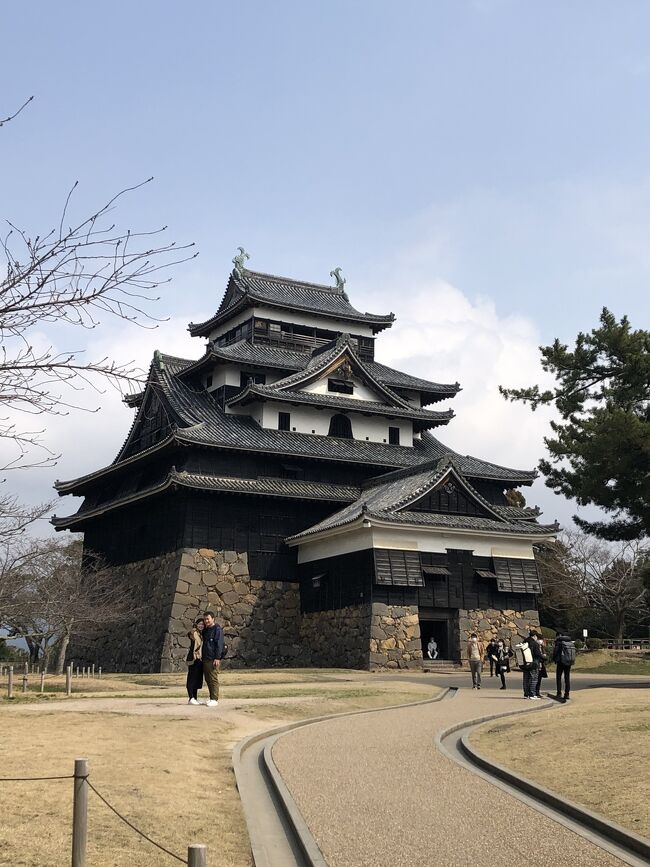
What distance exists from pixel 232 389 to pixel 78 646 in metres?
14.6

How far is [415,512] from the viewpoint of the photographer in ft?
118

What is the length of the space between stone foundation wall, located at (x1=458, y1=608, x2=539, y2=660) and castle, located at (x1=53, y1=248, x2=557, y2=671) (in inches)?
2.3

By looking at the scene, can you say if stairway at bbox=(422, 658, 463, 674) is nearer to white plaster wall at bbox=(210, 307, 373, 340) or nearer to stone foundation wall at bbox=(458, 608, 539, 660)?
stone foundation wall at bbox=(458, 608, 539, 660)

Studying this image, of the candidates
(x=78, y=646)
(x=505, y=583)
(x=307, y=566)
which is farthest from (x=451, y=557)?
(x=78, y=646)

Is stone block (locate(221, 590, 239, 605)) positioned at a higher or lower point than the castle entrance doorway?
higher

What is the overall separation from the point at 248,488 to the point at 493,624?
11.2 metres

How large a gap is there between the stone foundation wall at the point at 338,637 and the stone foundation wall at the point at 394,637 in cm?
29

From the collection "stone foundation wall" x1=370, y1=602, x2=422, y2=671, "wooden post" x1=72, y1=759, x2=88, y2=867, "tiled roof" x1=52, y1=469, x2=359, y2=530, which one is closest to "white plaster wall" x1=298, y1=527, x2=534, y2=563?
"tiled roof" x1=52, y1=469, x2=359, y2=530

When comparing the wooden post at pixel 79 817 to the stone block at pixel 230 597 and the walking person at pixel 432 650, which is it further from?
the walking person at pixel 432 650

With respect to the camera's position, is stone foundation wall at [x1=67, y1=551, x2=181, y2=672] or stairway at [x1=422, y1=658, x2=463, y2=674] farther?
stone foundation wall at [x1=67, y1=551, x2=181, y2=672]

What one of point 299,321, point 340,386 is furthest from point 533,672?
point 299,321

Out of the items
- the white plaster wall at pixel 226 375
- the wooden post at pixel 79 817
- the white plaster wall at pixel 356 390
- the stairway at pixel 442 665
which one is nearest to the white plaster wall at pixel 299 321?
the white plaster wall at pixel 226 375

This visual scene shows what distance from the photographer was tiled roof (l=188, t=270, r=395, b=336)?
162 feet

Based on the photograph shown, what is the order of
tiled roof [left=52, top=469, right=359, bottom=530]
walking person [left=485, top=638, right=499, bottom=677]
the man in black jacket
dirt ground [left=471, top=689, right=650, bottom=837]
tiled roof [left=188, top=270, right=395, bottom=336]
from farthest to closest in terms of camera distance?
tiled roof [left=188, top=270, right=395, bottom=336]
tiled roof [left=52, top=469, right=359, bottom=530]
walking person [left=485, top=638, right=499, bottom=677]
the man in black jacket
dirt ground [left=471, top=689, right=650, bottom=837]
